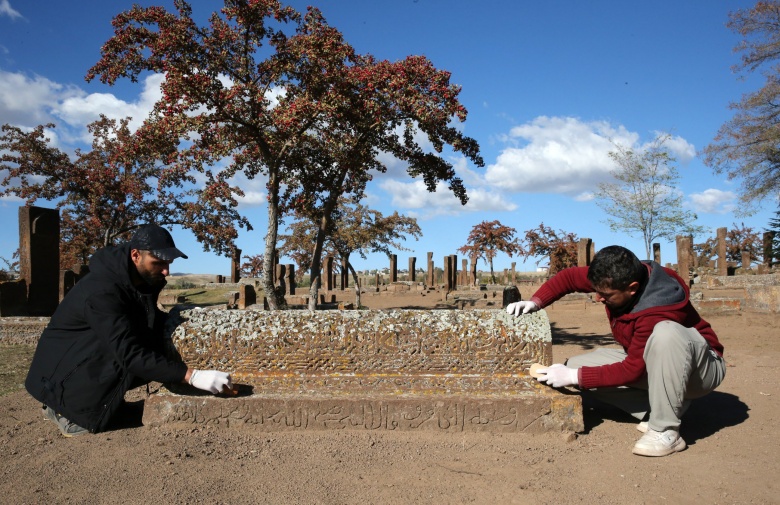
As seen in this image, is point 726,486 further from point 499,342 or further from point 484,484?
point 499,342

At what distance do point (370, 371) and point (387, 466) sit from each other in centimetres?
85

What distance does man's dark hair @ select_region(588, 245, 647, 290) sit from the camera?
338 cm

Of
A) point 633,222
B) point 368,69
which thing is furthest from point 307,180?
point 633,222

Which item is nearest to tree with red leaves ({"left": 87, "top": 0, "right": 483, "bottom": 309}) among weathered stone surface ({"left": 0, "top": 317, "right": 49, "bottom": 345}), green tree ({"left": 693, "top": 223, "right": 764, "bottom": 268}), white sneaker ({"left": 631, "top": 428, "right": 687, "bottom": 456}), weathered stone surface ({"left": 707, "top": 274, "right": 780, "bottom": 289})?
weathered stone surface ({"left": 0, "top": 317, "right": 49, "bottom": 345})

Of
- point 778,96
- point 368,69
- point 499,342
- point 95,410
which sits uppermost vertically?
point 778,96

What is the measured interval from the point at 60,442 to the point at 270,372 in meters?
1.37

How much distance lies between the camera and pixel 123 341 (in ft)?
11.3

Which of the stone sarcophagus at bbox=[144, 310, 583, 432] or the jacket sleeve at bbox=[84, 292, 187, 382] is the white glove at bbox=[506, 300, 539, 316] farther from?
the jacket sleeve at bbox=[84, 292, 187, 382]

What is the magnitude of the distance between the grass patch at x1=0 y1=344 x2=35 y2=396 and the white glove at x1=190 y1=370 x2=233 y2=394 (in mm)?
3019

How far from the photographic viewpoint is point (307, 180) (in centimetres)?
1179

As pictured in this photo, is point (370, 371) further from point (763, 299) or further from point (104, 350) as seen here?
point (763, 299)

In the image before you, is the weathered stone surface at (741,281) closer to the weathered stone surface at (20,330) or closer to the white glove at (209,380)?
the white glove at (209,380)

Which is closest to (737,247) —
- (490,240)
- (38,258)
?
(490,240)

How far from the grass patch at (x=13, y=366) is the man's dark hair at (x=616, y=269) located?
17.8ft
